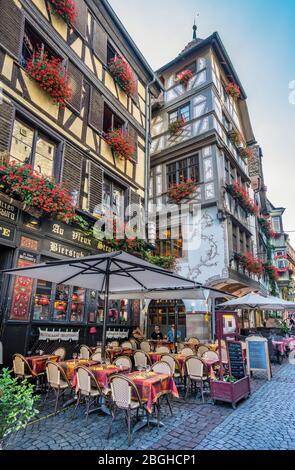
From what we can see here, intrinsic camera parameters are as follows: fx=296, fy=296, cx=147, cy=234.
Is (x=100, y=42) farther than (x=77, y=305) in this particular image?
Yes

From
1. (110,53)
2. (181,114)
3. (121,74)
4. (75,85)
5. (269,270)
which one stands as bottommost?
(269,270)

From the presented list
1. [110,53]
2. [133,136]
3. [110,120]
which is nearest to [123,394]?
[110,120]

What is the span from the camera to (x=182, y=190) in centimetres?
1575

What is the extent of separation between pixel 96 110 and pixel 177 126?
7.82 meters

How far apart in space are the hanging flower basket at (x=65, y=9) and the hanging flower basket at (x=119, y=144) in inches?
142

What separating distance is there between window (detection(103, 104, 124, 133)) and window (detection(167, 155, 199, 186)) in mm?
5524

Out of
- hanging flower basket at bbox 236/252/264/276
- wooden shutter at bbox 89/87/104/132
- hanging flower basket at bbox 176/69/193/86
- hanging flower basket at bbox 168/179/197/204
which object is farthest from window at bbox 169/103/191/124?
hanging flower basket at bbox 236/252/264/276

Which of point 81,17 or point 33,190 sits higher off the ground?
point 81,17

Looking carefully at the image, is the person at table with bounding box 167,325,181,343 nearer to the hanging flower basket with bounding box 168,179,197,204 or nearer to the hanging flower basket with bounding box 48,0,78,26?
the hanging flower basket with bounding box 168,179,197,204

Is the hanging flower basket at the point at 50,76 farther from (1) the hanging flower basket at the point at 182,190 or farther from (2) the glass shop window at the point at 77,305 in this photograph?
(1) the hanging flower basket at the point at 182,190

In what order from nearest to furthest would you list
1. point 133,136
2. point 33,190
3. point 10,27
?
point 33,190 < point 10,27 < point 133,136

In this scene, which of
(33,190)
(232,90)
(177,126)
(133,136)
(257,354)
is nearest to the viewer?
(33,190)

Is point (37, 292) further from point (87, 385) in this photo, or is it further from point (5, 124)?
point (5, 124)

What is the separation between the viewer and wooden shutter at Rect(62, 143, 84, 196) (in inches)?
352
